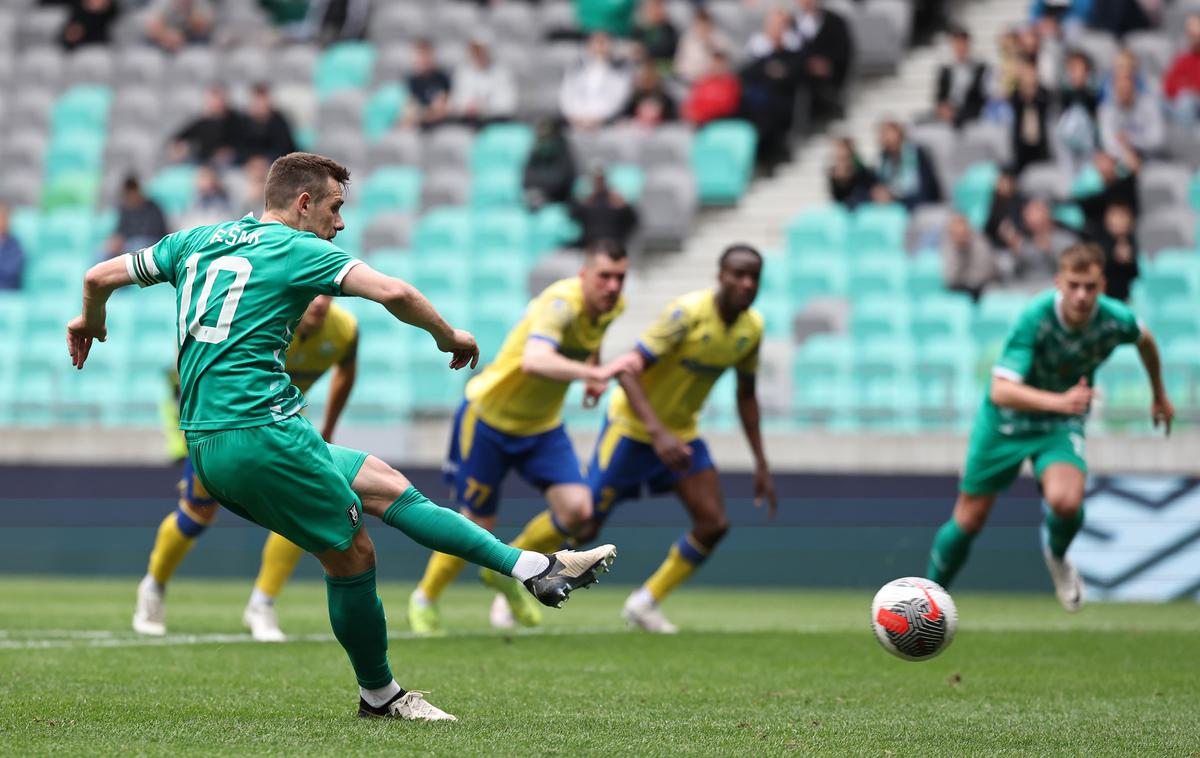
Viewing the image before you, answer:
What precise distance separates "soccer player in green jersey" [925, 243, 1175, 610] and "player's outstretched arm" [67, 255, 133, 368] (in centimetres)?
539

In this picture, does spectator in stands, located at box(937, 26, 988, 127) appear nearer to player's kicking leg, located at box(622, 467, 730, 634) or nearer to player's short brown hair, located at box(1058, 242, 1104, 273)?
player's kicking leg, located at box(622, 467, 730, 634)

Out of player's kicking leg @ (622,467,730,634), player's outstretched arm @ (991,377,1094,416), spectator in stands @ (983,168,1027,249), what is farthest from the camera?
spectator in stands @ (983,168,1027,249)

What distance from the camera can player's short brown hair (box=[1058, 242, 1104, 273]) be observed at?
9.71 m

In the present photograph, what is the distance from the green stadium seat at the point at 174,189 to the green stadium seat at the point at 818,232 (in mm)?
7603

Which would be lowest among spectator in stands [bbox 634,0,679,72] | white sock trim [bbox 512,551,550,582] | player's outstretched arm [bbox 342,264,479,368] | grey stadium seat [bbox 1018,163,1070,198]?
grey stadium seat [bbox 1018,163,1070,198]

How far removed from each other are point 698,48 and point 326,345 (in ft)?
38.2

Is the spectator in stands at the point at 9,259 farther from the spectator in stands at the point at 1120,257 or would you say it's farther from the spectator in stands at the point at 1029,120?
the spectator in stands at the point at 1120,257

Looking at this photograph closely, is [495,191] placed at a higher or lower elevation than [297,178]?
lower

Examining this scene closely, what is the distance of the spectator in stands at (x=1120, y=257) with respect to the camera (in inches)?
634

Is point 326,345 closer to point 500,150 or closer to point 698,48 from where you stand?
point 500,150

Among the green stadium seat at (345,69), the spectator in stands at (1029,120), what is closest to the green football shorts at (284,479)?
the spectator in stands at (1029,120)

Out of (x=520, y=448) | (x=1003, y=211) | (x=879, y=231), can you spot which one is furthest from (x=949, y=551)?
(x=879, y=231)

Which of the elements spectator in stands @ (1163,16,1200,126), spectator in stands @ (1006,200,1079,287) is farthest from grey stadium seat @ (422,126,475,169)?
spectator in stands @ (1163,16,1200,126)

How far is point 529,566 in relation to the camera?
20.4 ft
